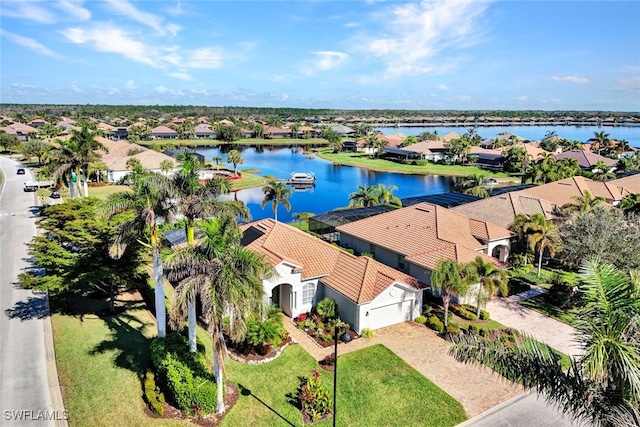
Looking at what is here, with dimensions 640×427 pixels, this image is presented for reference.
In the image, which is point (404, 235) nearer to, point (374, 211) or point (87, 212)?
point (374, 211)

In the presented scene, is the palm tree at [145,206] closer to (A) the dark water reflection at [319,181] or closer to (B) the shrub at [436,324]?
(B) the shrub at [436,324]

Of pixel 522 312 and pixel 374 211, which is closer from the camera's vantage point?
pixel 522 312

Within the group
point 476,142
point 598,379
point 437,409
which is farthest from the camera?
point 476,142

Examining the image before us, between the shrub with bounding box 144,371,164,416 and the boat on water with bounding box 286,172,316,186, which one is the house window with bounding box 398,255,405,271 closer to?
the shrub with bounding box 144,371,164,416

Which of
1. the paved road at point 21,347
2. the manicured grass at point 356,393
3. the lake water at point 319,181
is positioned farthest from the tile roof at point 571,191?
the paved road at point 21,347

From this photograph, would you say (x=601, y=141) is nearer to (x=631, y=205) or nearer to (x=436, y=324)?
(x=631, y=205)

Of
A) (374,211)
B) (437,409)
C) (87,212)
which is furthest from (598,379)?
(374,211)
